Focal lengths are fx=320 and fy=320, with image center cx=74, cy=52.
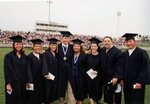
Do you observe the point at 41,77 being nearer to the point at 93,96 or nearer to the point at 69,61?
the point at 69,61

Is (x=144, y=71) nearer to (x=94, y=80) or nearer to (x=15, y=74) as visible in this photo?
(x=94, y=80)

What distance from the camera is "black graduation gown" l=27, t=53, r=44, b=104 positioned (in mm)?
8109

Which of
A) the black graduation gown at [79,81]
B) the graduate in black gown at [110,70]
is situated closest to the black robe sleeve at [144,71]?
the graduate in black gown at [110,70]

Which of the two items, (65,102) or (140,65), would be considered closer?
(140,65)

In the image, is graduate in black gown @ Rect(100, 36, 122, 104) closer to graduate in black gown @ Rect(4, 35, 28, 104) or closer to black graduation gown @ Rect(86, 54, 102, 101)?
black graduation gown @ Rect(86, 54, 102, 101)

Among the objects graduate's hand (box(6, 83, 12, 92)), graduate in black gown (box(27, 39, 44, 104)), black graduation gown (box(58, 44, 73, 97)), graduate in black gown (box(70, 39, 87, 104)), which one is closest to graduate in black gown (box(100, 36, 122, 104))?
graduate in black gown (box(70, 39, 87, 104))

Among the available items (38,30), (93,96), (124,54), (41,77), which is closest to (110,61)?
(124,54)

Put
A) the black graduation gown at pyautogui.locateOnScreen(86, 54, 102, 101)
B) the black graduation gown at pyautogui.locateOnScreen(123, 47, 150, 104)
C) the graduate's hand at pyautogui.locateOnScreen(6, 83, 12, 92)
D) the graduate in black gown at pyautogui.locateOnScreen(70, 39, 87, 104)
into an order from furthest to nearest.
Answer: the graduate in black gown at pyautogui.locateOnScreen(70, 39, 87, 104) < the black graduation gown at pyautogui.locateOnScreen(86, 54, 102, 101) < the black graduation gown at pyautogui.locateOnScreen(123, 47, 150, 104) < the graduate's hand at pyautogui.locateOnScreen(6, 83, 12, 92)

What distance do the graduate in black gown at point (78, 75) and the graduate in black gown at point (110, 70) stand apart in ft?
1.98

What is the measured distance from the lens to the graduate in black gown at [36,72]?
26.6ft

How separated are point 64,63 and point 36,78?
1002 millimetres

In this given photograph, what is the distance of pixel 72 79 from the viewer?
8.93 meters

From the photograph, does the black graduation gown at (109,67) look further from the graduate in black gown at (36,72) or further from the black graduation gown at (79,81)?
the graduate in black gown at (36,72)

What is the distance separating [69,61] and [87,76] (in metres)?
0.68
